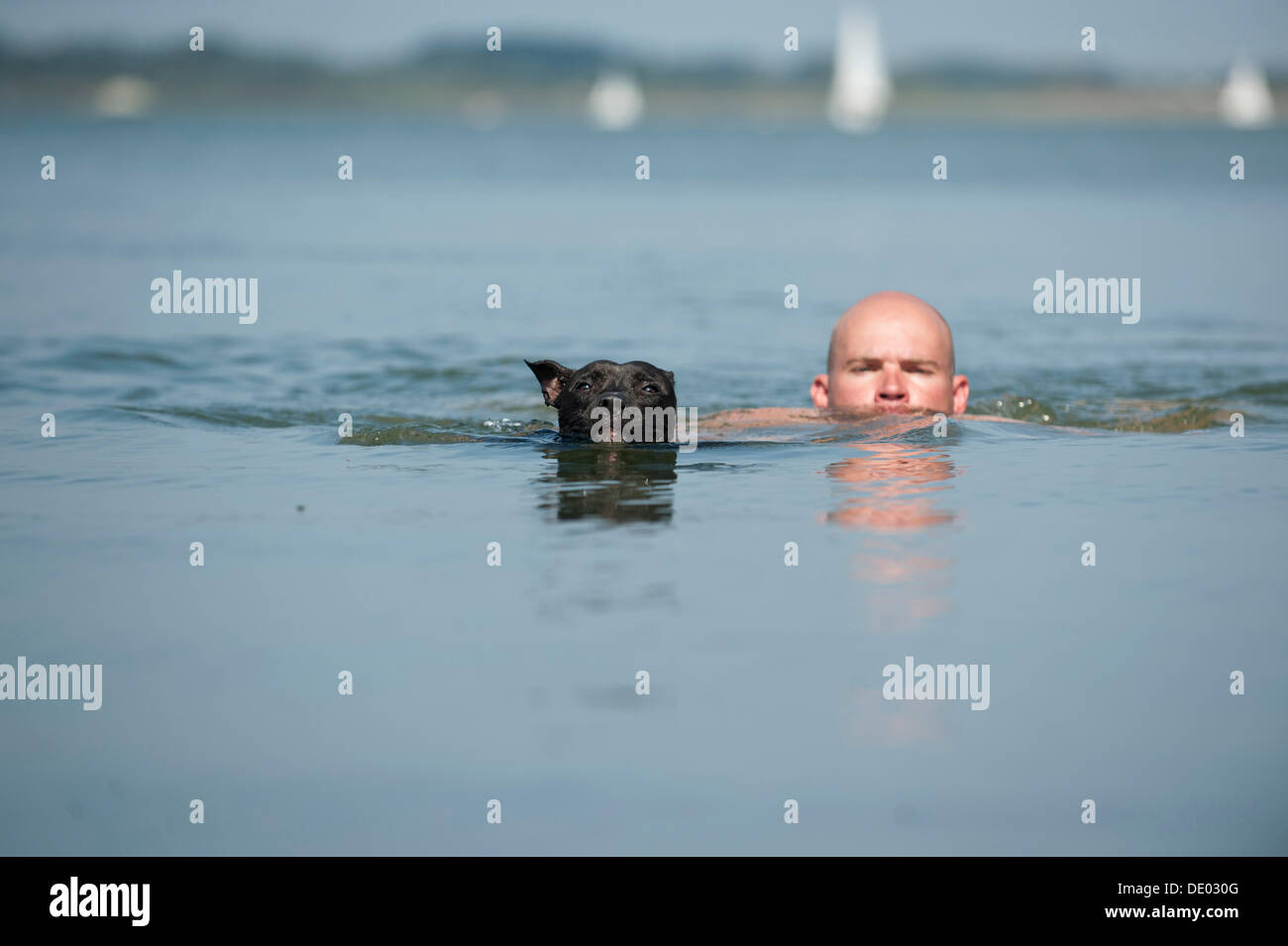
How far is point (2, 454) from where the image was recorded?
10336 mm

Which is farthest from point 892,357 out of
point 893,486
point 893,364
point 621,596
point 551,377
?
point 621,596

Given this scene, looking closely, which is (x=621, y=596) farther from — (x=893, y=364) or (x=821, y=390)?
(x=821, y=390)

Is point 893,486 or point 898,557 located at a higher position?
point 893,486

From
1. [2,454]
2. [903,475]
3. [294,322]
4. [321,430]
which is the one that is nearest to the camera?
[903,475]

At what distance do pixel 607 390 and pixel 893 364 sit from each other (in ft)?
7.64

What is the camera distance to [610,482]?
9133 millimetres

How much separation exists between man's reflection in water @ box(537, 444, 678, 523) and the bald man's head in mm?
1713

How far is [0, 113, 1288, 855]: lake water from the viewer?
4699mm

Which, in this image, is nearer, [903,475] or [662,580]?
[662,580]

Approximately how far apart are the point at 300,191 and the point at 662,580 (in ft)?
152

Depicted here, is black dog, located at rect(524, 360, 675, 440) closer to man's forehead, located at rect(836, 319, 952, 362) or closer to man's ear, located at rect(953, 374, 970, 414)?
man's forehead, located at rect(836, 319, 952, 362)
